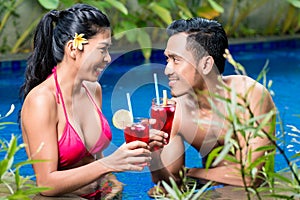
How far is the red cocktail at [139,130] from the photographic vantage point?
10.5ft

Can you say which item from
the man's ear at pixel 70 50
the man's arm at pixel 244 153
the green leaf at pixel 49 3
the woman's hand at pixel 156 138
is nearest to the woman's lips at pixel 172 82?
the woman's hand at pixel 156 138

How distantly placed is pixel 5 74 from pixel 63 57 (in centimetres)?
533

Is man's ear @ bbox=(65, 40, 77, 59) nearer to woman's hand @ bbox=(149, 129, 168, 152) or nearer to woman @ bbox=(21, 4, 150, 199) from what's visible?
woman @ bbox=(21, 4, 150, 199)

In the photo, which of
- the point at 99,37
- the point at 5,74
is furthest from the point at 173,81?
the point at 5,74

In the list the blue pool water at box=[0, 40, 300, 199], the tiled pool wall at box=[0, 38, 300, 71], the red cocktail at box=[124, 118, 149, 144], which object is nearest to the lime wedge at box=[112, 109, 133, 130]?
the red cocktail at box=[124, 118, 149, 144]

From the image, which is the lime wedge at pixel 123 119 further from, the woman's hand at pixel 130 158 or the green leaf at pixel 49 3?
the green leaf at pixel 49 3

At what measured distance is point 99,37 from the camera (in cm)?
343

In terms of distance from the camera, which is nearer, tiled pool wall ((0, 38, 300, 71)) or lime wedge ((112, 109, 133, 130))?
lime wedge ((112, 109, 133, 130))

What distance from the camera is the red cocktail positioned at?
320cm

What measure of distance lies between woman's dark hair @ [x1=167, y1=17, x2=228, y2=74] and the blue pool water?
33.7 inches

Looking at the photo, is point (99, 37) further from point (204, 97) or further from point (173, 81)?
point (204, 97)

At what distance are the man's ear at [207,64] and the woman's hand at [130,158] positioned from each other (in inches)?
25.8

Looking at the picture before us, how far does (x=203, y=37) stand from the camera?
11.9 ft

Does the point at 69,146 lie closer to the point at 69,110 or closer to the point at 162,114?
the point at 69,110
